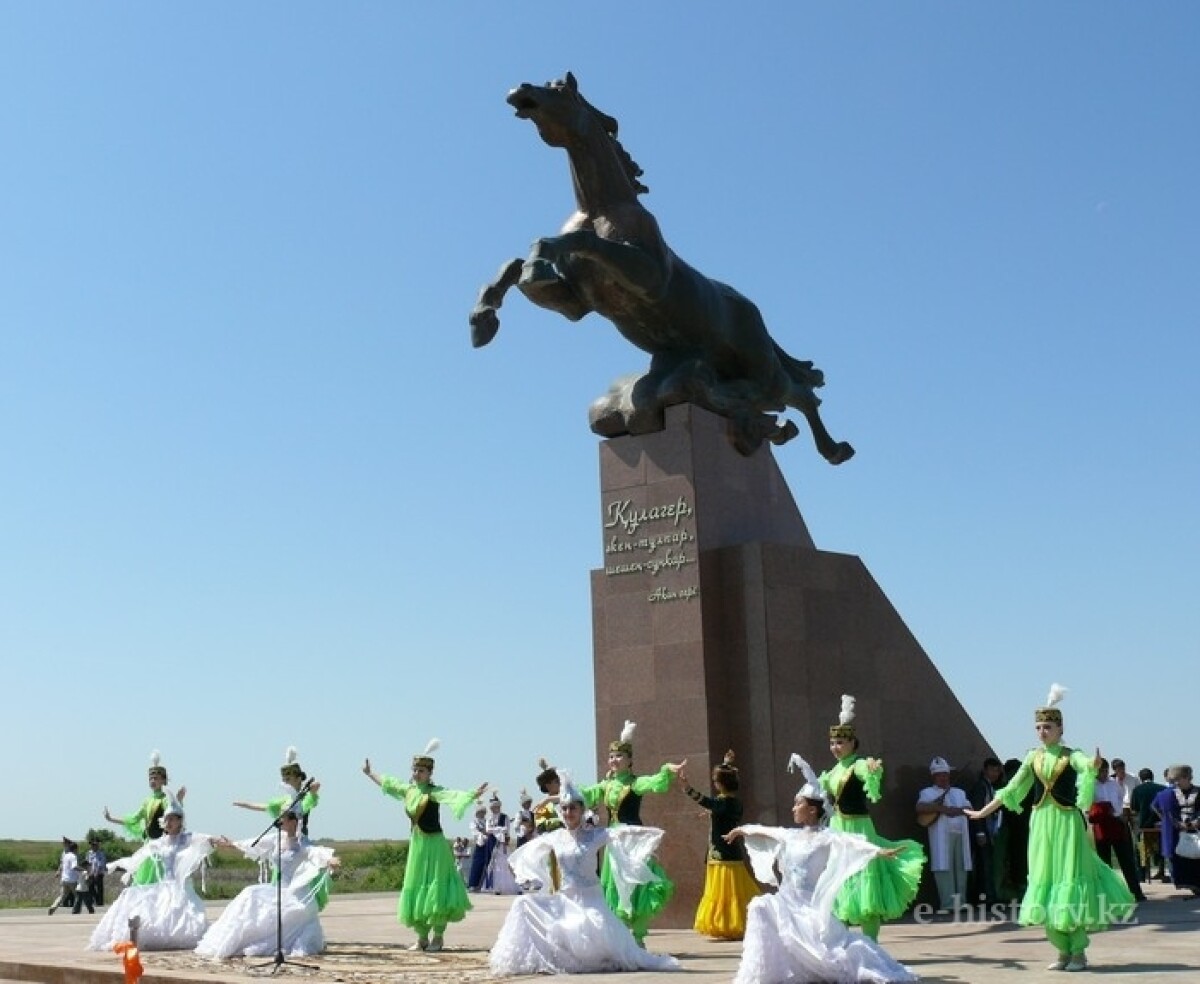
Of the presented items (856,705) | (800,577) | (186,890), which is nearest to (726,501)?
(800,577)

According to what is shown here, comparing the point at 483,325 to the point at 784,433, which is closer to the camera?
the point at 483,325

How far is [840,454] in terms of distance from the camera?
61.2 ft

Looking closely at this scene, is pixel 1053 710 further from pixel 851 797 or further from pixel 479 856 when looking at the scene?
pixel 479 856

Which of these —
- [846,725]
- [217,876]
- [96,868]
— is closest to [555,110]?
[846,725]

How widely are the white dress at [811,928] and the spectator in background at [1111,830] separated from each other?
6.82m

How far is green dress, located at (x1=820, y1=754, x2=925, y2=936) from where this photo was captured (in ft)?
37.8

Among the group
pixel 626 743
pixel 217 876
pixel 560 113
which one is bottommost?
pixel 217 876

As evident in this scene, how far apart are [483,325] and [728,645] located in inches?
165

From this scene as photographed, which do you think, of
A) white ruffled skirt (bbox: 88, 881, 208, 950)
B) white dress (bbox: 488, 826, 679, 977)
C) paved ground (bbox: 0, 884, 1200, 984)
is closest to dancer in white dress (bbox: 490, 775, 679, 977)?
white dress (bbox: 488, 826, 679, 977)

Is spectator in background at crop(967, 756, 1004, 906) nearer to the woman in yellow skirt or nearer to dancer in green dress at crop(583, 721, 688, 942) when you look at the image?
the woman in yellow skirt

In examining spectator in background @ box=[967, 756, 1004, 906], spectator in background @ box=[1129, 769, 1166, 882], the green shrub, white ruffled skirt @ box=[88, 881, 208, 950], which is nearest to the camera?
white ruffled skirt @ box=[88, 881, 208, 950]

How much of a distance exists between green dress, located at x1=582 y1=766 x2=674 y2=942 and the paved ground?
0.40 m

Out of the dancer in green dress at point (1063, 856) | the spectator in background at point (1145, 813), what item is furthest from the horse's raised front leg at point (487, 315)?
the spectator in background at point (1145, 813)

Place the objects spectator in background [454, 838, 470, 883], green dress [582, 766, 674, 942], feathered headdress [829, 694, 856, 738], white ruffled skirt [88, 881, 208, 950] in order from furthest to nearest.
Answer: spectator in background [454, 838, 470, 883] → white ruffled skirt [88, 881, 208, 950] → green dress [582, 766, 674, 942] → feathered headdress [829, 694, 856, 738]
